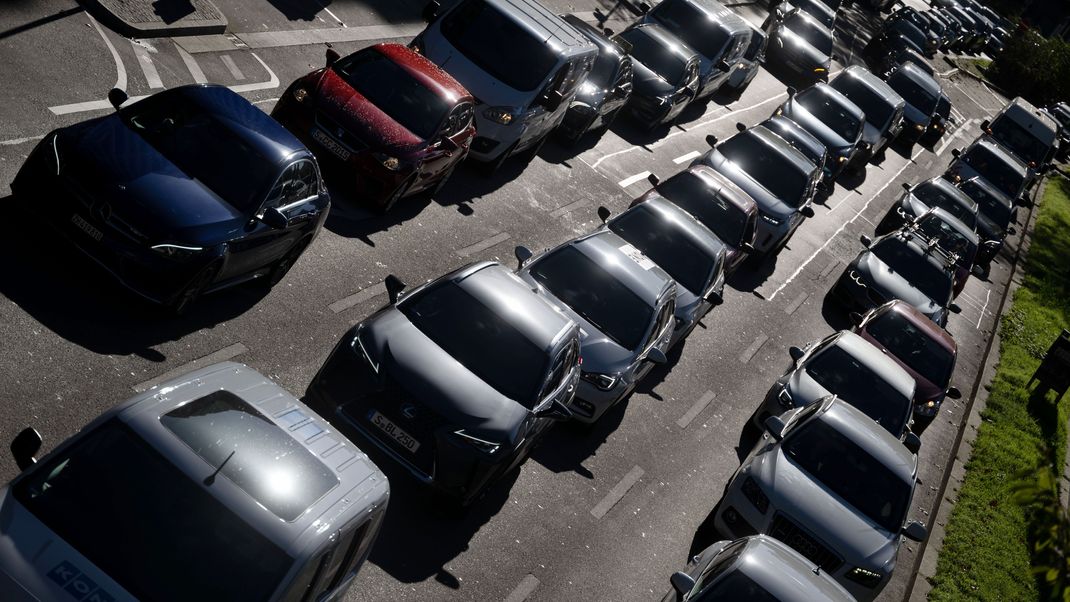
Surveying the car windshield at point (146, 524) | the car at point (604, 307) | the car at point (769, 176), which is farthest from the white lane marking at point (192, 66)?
the car windshield at point (146, 524)

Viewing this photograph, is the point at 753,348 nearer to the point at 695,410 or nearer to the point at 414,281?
the point at 695,410

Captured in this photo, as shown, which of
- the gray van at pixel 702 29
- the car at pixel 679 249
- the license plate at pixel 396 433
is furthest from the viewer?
the gray van at pixel 702 29

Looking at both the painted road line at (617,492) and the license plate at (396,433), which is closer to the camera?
the license plate at (396,433)

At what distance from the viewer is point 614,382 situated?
43.0ft

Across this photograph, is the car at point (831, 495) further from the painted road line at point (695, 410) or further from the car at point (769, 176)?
the car at point (769, 176)

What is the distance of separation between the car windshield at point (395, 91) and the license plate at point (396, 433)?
613cm

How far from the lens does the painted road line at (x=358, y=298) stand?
42.5 feet

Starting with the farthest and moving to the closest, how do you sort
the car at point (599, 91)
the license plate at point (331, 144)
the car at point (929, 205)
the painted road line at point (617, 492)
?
the car at point (929, 205) < the car at point (599, 91) < the license plate at point (331, 144) < the painted road line at point (617, 492)

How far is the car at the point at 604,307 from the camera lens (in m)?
13.1

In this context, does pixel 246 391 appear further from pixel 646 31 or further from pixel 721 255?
pixel 646 31

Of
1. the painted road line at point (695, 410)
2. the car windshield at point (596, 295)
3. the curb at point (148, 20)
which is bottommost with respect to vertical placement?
the painted road line at point (695, 410)

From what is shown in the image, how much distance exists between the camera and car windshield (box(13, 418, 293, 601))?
20.1 ft

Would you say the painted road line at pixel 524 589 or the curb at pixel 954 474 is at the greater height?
the painted road line at pixel 524 589

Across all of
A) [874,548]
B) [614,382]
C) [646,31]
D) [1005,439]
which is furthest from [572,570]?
[646,31]
